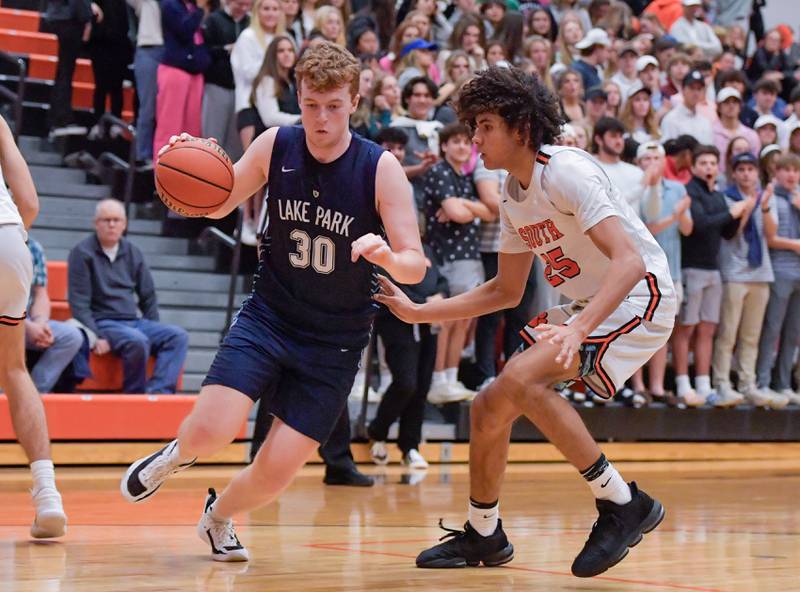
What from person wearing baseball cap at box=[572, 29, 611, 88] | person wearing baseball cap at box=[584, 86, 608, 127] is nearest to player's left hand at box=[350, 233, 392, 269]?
person wearing baseball cap at box=[584, 86, 608, 127]

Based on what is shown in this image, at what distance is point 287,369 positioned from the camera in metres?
4.73

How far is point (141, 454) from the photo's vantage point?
8523mm

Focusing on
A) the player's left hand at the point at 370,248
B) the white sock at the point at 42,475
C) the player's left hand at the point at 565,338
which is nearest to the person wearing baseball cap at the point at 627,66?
the white sock at the point at 42,475

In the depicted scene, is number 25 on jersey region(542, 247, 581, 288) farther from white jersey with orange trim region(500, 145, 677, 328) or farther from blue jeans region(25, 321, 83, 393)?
blue jeans region(25, 321, 83, 393)

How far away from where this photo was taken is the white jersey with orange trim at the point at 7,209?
498cm

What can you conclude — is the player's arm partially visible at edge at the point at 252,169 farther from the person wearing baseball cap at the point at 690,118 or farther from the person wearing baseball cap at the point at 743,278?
the person wearing baseball cap at the point at 690,118

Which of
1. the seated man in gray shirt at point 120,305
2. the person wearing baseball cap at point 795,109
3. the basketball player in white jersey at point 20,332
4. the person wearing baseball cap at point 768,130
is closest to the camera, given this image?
the basketball player in white jersey at point 20,332

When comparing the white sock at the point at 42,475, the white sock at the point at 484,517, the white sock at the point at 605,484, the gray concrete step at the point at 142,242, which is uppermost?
the white sock at the point at 605,484

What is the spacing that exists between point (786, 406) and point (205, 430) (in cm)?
807

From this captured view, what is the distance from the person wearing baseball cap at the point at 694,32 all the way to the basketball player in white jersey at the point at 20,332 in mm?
10975

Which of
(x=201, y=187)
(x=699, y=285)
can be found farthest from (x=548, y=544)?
(x=699, y=285)

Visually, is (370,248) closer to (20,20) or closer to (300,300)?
(300,300)

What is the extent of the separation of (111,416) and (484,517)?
14.1ft

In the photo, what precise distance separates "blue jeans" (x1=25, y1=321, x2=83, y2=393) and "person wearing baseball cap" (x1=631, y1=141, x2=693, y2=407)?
4.24 metres
